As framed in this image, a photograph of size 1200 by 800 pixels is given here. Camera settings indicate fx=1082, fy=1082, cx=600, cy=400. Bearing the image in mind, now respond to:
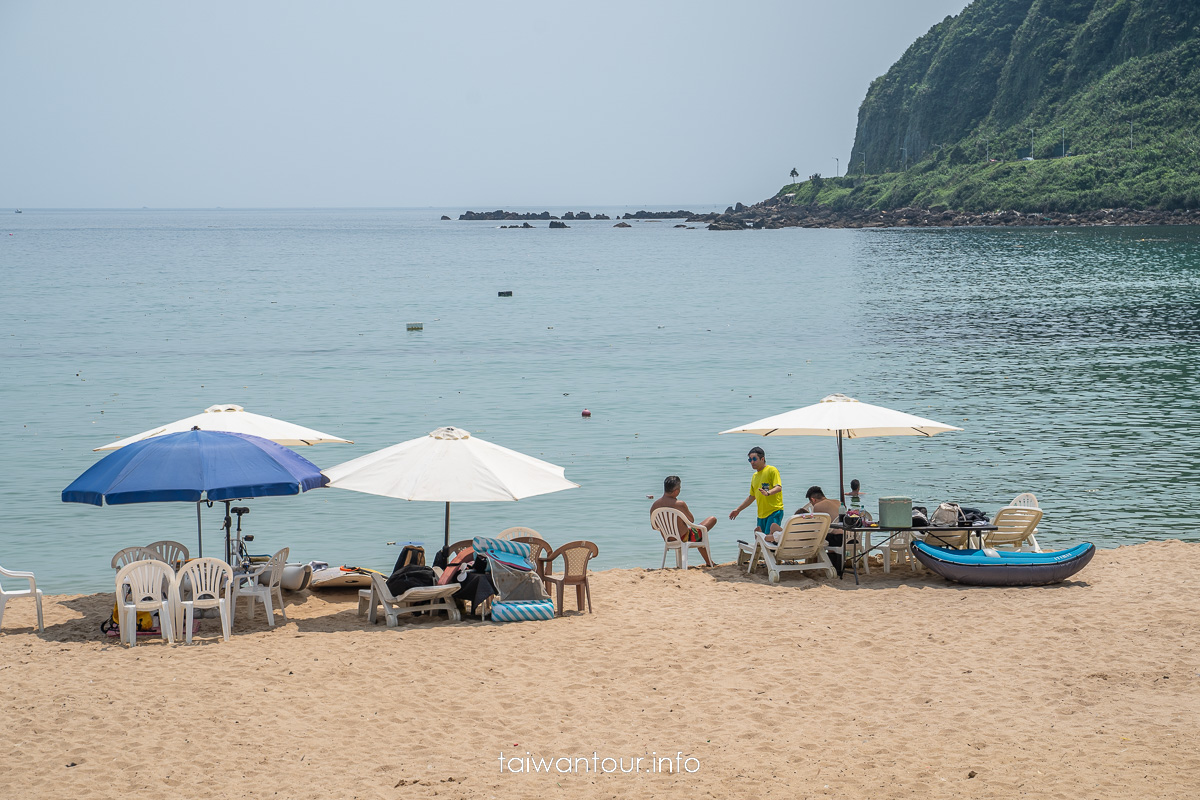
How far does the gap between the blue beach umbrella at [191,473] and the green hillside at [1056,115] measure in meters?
137

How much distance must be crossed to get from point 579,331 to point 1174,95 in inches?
5051

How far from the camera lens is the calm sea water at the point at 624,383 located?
18969 millimetres

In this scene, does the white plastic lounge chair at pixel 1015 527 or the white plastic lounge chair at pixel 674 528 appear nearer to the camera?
the white plastic lounge chair at pixel 1015 527

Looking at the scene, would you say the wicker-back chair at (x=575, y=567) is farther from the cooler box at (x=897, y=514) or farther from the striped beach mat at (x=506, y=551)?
the cooler box at (x=897, y=514)

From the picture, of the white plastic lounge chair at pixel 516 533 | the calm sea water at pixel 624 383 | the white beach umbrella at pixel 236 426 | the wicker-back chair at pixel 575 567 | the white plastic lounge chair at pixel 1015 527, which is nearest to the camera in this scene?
the wicker-back chair at pixel 575 567

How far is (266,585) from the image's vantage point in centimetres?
1204

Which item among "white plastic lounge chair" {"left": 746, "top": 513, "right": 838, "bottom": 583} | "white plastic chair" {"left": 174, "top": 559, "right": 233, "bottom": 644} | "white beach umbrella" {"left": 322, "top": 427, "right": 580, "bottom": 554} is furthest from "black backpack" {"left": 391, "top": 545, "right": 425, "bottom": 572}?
"white plastic lounge chair" {"left": 746, "top": 513, "right": 838, "bottom": 583}

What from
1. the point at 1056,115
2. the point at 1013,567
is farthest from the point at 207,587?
the point at 1056,115

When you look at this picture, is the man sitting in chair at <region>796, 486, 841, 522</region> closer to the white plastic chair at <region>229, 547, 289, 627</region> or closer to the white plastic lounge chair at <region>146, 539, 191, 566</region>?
the white plastic chair at <region>229, 547, 289, 627</region>

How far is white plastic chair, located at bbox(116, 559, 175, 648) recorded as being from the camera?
10.8 meters

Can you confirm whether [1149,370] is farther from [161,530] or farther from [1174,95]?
[1174,95]

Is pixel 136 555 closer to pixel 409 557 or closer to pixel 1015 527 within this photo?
pixel 409 557

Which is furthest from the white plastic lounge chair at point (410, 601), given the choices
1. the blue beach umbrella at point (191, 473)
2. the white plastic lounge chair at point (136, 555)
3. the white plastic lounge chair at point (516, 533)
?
the white plastic lounge chair at point (136, 555)

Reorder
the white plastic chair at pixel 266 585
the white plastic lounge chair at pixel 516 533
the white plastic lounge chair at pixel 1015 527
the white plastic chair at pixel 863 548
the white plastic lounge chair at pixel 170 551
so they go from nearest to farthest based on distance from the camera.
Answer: the white plastic chair at pixel 266 585 < the white plastic lounge chair at pixel 170 551 < the white plastic lounge chair at pixel 516 533 < the white plastic chair at pixel 863 548 < the white plastic lounge chair at pixel 1015 527
